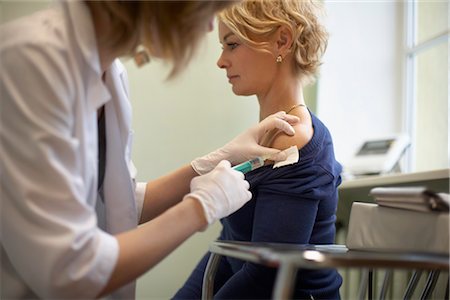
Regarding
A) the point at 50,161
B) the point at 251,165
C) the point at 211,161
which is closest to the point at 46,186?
the point at 50,161

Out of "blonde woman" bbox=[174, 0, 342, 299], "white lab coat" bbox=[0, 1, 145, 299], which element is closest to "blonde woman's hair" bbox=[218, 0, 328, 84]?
"blonde woman" bbox=[174, 0, 342, 299]

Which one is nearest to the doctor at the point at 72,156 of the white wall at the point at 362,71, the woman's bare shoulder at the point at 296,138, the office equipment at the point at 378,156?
the woman's bare shoulder at the point at 296,138

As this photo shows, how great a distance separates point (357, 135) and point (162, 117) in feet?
3.09

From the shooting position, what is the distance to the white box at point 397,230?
0.95 meters

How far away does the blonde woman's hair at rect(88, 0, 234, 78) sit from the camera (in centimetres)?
95

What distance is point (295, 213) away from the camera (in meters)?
1.28

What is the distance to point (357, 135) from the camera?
2.78m

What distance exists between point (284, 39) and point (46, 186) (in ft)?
2.86

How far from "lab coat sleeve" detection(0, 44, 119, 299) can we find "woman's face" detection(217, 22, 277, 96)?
2.38 feet

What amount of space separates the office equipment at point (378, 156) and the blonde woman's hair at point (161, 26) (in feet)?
4.88

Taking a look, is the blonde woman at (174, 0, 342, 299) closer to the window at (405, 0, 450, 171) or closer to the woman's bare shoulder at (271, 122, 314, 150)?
the woman's bare shoulder at (271, 122, 314, 150)

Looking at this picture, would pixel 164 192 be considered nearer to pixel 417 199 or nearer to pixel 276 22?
pixel 276 22

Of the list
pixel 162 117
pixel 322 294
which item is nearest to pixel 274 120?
pixel 322 294

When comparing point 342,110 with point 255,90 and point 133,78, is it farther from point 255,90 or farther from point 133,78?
point 255,90
